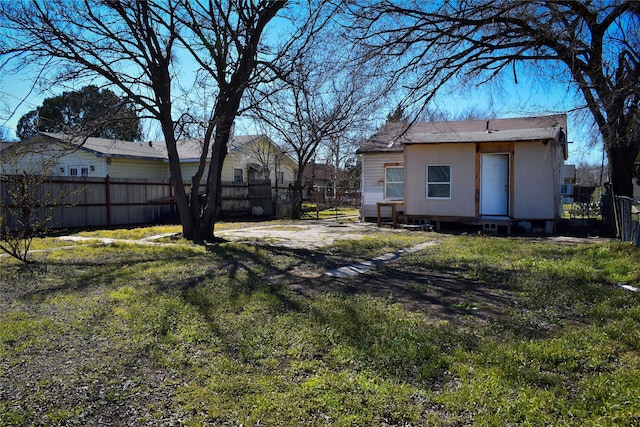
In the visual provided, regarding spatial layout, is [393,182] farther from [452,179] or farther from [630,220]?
[630,220]

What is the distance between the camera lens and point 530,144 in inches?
549

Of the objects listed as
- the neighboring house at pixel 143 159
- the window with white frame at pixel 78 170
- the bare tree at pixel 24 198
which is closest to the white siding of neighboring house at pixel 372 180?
the neighboring house at pixel 143 159

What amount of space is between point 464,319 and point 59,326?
4117mm

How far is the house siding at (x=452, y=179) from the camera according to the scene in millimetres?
14367

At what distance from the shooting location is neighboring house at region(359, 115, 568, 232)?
45.5ft

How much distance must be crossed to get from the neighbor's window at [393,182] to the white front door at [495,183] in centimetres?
362

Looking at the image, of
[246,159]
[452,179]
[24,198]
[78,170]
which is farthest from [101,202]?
[246,159]

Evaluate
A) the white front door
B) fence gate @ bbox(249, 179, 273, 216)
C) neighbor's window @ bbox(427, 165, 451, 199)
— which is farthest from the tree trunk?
fence gate @ bbox(249, 179, 273, 216)

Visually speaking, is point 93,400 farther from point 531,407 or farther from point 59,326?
point 531,407

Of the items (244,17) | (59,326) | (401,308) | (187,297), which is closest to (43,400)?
(59,326)

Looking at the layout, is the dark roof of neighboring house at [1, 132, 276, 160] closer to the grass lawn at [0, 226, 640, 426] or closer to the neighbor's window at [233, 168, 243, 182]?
the neighbor's window at [233, 168, 243, 182]

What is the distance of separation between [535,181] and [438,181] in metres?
2.89

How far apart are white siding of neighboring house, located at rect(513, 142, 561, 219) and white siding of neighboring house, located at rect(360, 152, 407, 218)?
5146 millimetres

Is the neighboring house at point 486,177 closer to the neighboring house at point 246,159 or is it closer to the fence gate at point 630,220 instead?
the fence gate at point 630,220
